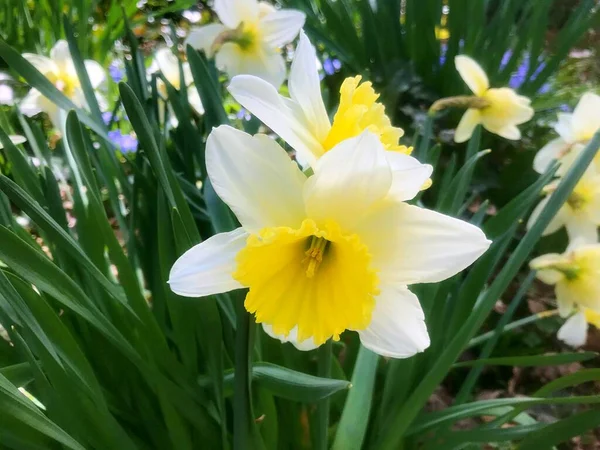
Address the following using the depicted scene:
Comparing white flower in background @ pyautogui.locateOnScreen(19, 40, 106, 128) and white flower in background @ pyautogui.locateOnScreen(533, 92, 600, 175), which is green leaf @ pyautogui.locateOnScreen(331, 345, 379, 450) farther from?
white flower in background @ pyautogui.locateOnScreen(19, 40, 106, 128)

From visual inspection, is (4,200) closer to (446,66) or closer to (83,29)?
A: (446,66)

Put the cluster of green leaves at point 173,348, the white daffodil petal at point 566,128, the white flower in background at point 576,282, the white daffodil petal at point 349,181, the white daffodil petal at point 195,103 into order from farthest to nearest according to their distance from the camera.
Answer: the white daffodil petal at point 195,103 → the white daffodil petal at point 566,128 → the white flower in background at point 576,282 → the cluster of green leaves at point 173,348 → the white daffodil petal at point 349,181

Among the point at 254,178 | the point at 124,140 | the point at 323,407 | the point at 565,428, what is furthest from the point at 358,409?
the point at 124,140

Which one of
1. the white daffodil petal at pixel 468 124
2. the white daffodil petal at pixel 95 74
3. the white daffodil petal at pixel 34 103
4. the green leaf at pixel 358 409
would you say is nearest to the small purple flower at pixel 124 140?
the white daffodil petal at pixel 95 74

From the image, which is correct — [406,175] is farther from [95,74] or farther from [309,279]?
[95,74]

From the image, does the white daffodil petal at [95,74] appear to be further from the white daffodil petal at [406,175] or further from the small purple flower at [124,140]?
the white daffodil petal at [406,175]

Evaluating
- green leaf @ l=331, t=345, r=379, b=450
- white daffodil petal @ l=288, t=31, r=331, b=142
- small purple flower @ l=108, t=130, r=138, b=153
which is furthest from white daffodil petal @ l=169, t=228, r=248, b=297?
small purple flower @ l=108, t=130, r=138, b=153
